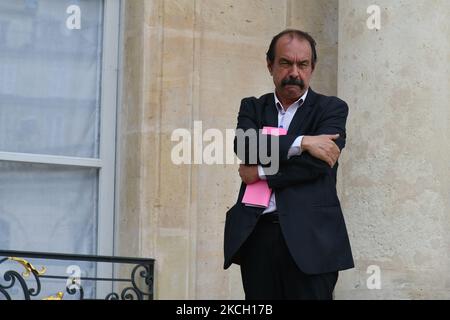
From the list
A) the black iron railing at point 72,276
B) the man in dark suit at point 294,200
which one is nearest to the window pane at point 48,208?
the black iron railing at point 72,276

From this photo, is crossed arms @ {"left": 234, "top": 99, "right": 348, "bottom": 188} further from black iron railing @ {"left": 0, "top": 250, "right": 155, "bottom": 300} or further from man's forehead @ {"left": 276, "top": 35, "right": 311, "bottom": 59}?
black iron railing @ {"left": 0, "top": 250, "right": 155, "bottom": 300}

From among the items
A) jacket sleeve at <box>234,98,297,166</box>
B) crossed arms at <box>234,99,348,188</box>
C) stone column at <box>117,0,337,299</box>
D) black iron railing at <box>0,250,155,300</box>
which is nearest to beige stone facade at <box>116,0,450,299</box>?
stone column at <box>117,0,337,299</box>

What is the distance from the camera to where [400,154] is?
25.0ft

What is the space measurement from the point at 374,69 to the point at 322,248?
2.40 m

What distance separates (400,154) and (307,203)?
1998 millimetres

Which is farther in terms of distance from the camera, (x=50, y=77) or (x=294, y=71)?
(x=50, y=77)

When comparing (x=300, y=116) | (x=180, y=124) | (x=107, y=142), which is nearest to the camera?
(x=300, y=116)

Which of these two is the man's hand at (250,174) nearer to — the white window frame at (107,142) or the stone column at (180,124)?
the stone column at (180,124)

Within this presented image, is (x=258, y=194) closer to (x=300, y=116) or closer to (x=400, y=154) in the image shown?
(x=300, y=116)

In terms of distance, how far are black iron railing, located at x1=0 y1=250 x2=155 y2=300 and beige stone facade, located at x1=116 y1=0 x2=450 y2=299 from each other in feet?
0.43

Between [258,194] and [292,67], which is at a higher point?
[292,67]

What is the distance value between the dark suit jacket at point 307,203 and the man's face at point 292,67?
10 centimetres

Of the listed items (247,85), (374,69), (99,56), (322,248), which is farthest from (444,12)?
(322,248)

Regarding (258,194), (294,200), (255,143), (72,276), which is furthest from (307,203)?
(72,276)
